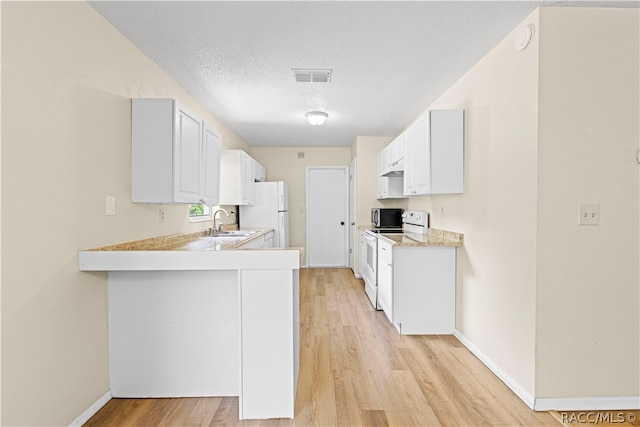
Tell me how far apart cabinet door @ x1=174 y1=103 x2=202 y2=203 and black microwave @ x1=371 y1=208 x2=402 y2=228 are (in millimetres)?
2871

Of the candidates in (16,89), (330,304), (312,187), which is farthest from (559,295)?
(312,187)

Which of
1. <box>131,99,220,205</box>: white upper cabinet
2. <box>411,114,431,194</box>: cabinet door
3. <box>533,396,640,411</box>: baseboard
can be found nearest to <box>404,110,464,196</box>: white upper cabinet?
<box>411,114,431,194</box>: cabinet door

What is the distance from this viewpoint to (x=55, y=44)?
1.74m

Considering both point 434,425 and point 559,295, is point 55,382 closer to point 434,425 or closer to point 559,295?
point 434,425

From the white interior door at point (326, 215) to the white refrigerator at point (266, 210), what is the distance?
114cm

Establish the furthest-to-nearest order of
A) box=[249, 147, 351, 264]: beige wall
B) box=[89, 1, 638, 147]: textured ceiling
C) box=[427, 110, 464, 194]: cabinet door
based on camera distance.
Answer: box=[249, 147, 351, 264]: beige wall → box=[427, 110, 464, 194]: cabinet door → box=[89, 1, 638, 147]: textured ceiling

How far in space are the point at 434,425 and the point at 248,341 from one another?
1152 mm

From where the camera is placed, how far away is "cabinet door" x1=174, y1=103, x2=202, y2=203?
8.00 ft

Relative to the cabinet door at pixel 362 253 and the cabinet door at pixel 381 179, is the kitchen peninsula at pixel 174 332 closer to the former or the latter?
the cabinet door at pixel 362 253

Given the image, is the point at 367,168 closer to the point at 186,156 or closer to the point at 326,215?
the point at 326,215

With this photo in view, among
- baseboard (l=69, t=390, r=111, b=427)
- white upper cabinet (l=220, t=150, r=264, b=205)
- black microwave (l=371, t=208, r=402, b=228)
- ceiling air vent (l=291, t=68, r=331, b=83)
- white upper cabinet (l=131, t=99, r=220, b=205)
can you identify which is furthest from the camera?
black microwave (l=371, t=208, r=402, b=228)

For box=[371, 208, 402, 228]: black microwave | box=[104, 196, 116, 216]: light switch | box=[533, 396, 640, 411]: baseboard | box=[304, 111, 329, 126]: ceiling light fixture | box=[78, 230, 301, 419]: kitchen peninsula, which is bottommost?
box=[533, 396, 640, 411]: baseboard

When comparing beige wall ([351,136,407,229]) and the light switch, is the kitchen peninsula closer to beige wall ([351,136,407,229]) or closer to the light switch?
the light switch

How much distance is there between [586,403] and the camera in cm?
206
